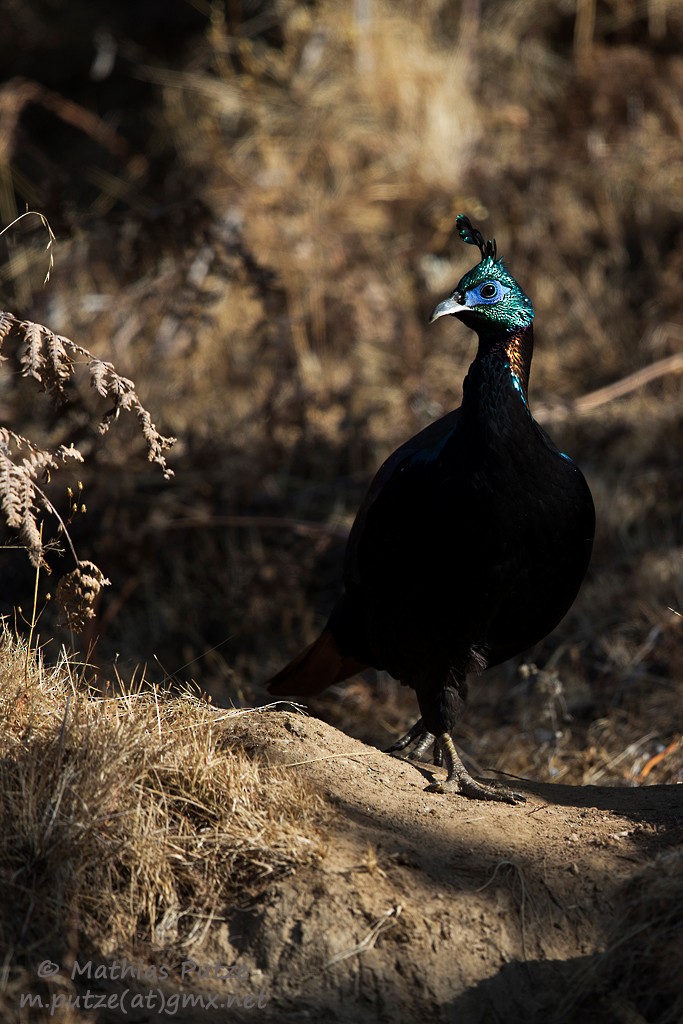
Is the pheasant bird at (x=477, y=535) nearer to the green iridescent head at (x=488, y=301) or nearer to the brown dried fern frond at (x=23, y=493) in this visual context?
the green iridescent head at (x=488, y=301)

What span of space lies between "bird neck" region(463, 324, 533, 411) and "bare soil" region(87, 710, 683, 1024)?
1.22 m

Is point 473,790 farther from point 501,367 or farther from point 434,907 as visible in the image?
point 501,367

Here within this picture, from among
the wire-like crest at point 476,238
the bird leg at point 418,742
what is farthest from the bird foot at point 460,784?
the wire-like crest at point 476,238

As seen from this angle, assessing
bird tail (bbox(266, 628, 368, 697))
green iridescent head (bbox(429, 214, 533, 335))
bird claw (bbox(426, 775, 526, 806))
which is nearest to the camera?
bird claw (bbox(426, 775, 526, 806))

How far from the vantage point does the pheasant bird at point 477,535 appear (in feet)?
11.7

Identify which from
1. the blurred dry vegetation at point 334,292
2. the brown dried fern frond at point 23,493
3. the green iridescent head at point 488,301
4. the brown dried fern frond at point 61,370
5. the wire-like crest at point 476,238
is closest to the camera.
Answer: the brown dried fern frond at point 23,493

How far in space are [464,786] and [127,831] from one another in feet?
4.03

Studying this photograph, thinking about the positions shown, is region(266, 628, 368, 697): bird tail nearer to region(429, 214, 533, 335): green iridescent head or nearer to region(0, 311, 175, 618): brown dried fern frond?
region(0, 311, 175, 618): brown dried fern frond

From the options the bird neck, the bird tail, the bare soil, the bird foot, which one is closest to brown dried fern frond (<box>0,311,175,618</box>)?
the bare soil

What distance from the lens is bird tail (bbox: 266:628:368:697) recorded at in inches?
170

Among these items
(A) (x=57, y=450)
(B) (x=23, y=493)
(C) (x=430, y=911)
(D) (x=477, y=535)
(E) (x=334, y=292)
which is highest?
(E) (x=334, y=292)

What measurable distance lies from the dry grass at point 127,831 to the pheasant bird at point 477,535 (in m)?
0.81

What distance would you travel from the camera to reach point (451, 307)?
12.0 ft

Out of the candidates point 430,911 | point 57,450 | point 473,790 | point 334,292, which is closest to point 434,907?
point 430,911
